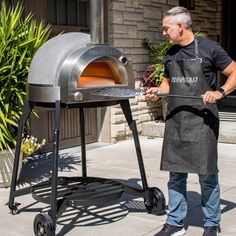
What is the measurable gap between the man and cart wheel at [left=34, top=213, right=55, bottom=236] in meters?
0.85

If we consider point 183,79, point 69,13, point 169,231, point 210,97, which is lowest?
point 169,231

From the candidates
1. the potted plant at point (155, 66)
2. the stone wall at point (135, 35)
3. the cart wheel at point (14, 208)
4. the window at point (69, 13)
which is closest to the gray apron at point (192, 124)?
the cart wheel at point (14, 208)

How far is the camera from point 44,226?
12.8 feet

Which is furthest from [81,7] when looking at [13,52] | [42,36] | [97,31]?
[97,31]

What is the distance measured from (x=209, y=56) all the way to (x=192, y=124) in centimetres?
51

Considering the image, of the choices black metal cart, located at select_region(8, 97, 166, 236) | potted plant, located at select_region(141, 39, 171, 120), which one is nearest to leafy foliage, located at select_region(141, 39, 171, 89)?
potted plant, located at select_region(141, 39, 171, 120)

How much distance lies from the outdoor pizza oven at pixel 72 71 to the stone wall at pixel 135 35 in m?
3.81

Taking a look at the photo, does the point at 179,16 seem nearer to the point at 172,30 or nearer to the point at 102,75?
the point at 172,30

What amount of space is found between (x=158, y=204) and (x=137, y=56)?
4615mm

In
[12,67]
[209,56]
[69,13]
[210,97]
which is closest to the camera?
[210,97]

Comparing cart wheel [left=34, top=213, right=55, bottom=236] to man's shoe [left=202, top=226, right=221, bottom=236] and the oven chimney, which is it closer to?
man's shoe [left=202, top=226, right=221, bottom=236]

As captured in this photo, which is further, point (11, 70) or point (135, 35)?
point (135, 35)

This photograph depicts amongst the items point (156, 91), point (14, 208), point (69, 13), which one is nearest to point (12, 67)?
point (14, 208)

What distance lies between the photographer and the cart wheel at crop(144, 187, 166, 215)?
180 inches
